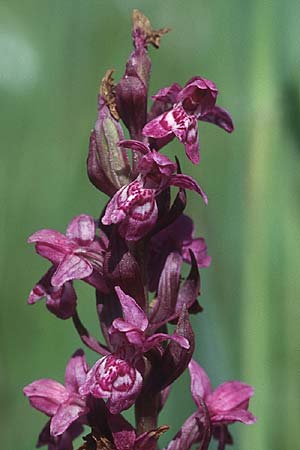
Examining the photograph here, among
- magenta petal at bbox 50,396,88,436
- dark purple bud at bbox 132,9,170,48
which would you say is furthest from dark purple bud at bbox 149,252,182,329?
dark purple bud at bbox 132,9,170,48

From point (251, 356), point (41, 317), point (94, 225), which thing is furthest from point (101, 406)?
point (41, 317)

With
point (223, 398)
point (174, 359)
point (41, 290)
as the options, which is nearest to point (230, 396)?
point (223, 398)

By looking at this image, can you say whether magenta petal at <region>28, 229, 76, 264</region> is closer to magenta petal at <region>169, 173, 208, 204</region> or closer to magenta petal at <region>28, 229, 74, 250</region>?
magenta petal at <region>28, 229, 74, 250</region>

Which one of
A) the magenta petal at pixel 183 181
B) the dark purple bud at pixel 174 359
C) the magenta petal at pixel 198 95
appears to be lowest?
the dark purple bud at pixel 174 359

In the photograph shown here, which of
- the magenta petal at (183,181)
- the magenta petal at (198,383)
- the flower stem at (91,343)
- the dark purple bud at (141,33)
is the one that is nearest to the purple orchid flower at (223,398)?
the magenta petal at (198,383)

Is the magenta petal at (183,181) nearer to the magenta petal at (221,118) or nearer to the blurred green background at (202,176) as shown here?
the magenta petal at (221,118)

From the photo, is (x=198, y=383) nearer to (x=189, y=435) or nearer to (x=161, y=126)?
(x=189, y=435)
